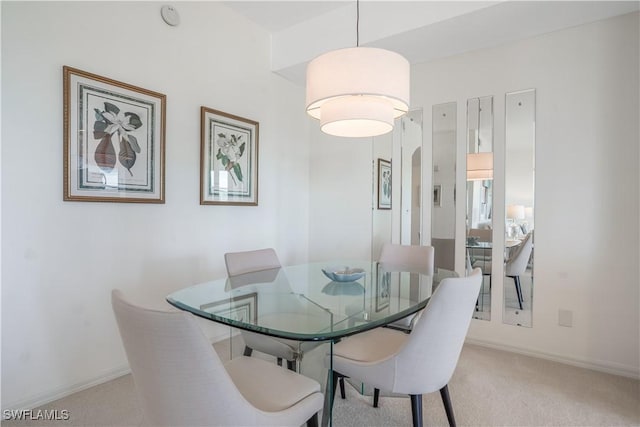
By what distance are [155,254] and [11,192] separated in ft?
3.03

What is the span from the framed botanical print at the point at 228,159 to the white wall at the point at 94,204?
0.07 meters

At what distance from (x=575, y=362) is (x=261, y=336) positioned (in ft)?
7.68

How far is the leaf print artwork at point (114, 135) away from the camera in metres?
2.24

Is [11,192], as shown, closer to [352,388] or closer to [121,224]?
[121,224]

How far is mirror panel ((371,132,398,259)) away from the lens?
3543mm

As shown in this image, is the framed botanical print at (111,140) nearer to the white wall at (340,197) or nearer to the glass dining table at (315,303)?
the glass dining table at (315,303)

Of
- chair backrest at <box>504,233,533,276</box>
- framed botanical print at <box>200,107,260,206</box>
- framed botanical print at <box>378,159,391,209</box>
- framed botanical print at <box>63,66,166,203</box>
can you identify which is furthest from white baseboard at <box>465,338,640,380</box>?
framed botanical print at <box>63,66,166,203</box>

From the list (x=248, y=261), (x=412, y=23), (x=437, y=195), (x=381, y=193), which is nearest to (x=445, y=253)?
(x=437, y=195)

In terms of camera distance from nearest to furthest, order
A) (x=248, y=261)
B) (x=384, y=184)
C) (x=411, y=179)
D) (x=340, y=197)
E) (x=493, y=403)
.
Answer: (x=493, y=403)
(x=248, y=261)
(x=411, y=179)
(x=384, y=184)
(x=340, y=197)

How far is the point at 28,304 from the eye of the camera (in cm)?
197

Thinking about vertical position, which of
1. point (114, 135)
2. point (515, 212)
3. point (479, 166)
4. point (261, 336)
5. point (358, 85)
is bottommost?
point (261, 336)

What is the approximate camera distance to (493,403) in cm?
202

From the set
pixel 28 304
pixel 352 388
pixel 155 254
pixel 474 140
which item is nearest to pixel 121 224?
pixel 155 254

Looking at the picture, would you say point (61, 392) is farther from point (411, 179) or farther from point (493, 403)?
point (411, 179)
